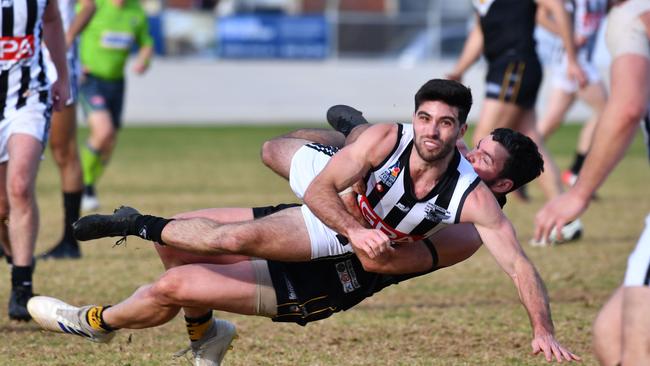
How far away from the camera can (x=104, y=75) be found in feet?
43.0

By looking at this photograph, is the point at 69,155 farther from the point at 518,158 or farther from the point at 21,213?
the point at 518,158

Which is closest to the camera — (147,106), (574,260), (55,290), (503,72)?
(55,290)

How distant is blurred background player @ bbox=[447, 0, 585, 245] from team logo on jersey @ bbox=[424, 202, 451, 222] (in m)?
5.05

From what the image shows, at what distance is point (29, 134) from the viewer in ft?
Result: 22.9

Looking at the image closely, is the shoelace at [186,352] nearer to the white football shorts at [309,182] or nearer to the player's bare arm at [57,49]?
the white football shorts at [309,182]

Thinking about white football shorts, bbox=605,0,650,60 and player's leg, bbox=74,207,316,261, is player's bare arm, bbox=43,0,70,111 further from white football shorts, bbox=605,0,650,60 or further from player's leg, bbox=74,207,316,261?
white football shorts, bbox=605,0,650,60

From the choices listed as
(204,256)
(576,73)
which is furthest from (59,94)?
(576,73)

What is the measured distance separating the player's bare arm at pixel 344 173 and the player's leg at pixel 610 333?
1103 mm

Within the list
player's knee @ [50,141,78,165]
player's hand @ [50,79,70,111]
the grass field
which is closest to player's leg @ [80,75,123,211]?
the grass field

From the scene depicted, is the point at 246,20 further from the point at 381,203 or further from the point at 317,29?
the point at 381,203

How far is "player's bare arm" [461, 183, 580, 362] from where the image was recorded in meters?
5.00

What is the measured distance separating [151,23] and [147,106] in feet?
6.68

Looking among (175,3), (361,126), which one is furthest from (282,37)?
(361,126)

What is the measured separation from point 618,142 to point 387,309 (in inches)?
109
